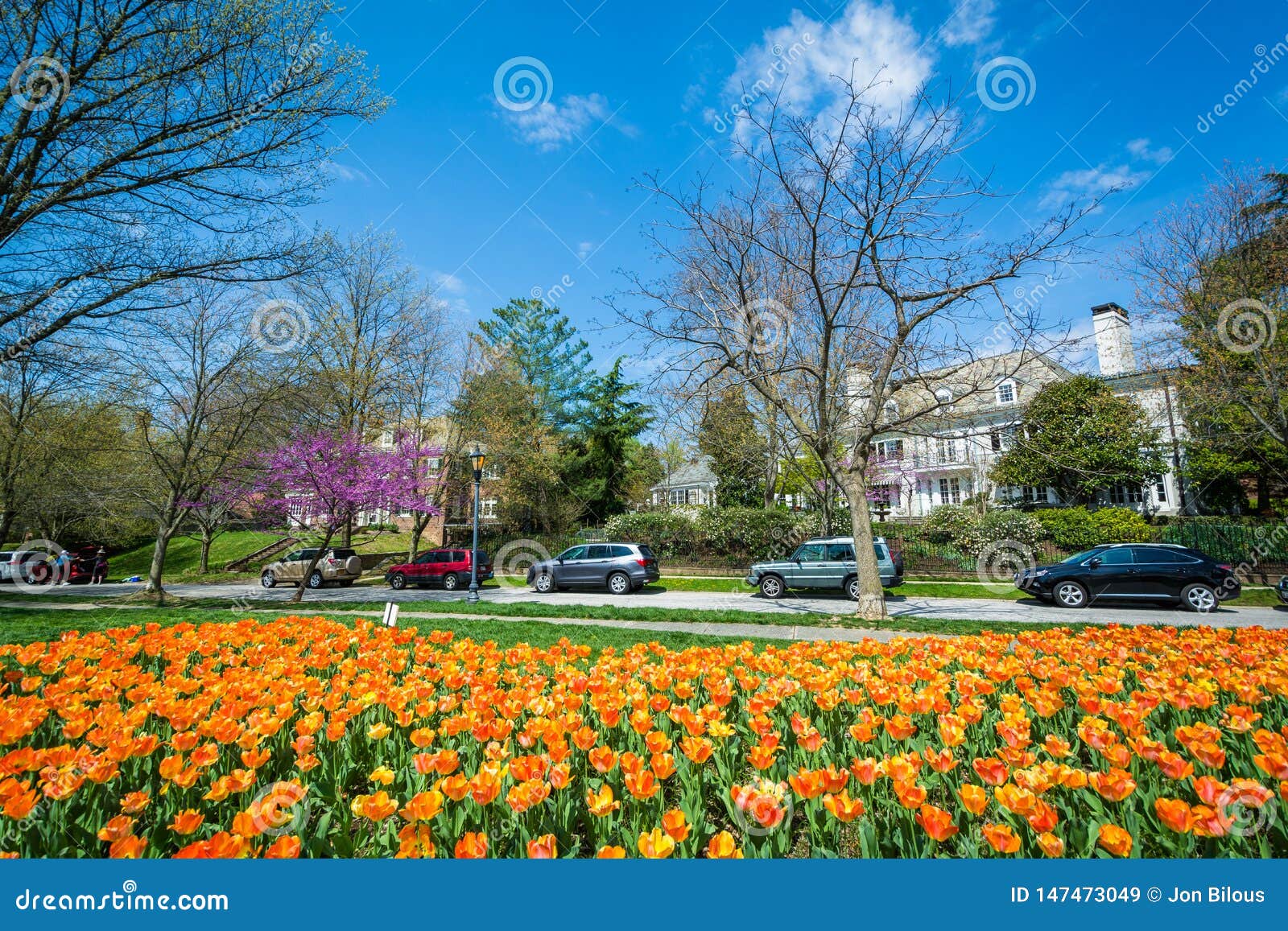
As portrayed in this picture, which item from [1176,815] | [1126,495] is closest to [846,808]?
[1176,815]

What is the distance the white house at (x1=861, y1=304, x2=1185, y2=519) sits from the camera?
15.2m

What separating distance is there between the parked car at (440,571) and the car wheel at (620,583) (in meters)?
5.19

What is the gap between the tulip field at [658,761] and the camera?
1943mm

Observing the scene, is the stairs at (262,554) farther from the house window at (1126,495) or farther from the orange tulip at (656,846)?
the house window at (1126,495)

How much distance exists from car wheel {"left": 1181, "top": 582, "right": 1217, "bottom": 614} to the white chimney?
789cm

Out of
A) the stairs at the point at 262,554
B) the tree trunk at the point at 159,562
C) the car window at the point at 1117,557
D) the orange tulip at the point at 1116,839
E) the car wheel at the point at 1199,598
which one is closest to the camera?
the orange tulip at the point at 1116,839

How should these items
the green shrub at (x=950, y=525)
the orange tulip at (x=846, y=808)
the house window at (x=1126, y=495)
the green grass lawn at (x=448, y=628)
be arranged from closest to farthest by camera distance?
the orange tulip at (x=846, y=808) → the green grass lawn at (x=448, y=628) → the green shrub at (x=950, y=525) → the house window at (x=1126, y=495)

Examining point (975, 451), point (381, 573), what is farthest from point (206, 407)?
point (975, 451)

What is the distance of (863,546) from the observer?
11047mm

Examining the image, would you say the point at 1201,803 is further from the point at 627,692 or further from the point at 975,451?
the point at 975,451

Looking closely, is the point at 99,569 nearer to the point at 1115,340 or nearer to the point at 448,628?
the point at 448,628

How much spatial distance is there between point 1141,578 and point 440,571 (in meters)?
20.7

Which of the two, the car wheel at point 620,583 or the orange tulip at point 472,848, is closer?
the orange tulip at point 472,848

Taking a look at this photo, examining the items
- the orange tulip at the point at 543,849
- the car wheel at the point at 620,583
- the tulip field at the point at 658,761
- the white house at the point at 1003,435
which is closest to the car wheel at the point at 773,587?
the car wheel at the point at 620,583
